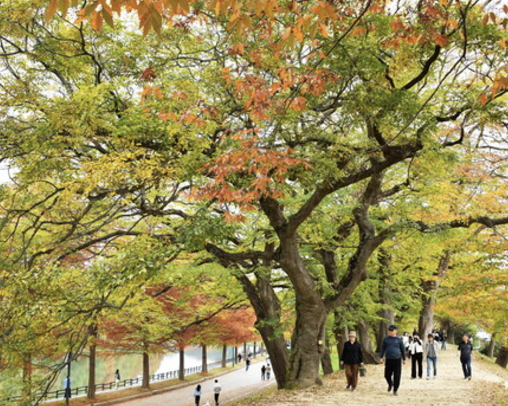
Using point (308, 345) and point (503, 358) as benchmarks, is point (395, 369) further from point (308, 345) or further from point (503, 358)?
point (503, 358)

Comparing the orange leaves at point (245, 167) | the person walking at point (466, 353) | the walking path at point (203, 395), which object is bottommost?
the walking path at point (203, 395)

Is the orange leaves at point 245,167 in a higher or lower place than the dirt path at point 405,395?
higher

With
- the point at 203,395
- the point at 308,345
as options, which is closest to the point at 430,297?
the point at 308,345

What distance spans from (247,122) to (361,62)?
3.08 m

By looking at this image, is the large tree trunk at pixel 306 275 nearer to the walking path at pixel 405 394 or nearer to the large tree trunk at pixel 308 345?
the large tree trunk at pixel 308 345

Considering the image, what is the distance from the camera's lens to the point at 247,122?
983cm

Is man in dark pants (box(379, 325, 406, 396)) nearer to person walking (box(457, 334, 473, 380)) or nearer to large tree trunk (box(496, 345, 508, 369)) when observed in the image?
person walking (box(457, 334, 473, 380))

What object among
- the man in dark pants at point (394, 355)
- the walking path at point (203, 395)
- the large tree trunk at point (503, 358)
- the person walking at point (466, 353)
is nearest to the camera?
the man in dark pants at point (394, 355)

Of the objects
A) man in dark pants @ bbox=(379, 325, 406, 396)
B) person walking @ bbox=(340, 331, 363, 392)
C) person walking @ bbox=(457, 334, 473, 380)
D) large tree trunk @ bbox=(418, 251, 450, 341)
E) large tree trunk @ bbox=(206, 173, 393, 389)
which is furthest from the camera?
large tree trunk @ bbox=(418, 251, 450, 341)

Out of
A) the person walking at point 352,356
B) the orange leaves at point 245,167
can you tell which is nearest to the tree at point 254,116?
the orange leaves at point 245,167

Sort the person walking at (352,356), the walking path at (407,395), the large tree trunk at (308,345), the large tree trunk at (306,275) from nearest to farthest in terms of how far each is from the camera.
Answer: the walking path at (407,395) → the person walking at (352,356) → the large tree trunk at (306,275) → the large tree trunk at (308,345)

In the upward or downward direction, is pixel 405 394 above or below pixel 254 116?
below

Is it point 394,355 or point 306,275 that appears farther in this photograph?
point 306,275

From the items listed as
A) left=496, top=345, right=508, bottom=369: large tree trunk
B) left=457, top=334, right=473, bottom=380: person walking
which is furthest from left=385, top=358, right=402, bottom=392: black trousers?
left=496, top=345, right=508, bottom=369: large tree trunk
